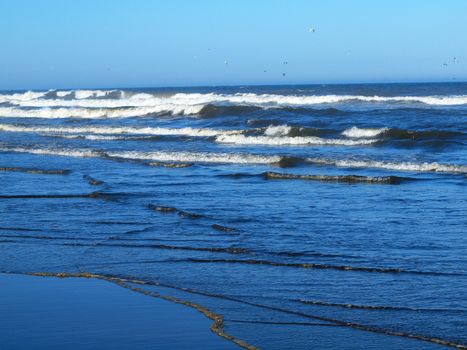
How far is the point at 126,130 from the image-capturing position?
34844 millimetres

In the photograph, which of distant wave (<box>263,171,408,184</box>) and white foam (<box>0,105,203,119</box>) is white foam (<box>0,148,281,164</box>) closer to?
distant wave (<box>263,171,408,184</box>)

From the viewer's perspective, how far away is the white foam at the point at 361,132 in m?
26.9

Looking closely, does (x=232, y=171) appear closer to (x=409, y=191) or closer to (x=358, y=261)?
(x=409, y=191)

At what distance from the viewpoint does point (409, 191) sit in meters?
14.1

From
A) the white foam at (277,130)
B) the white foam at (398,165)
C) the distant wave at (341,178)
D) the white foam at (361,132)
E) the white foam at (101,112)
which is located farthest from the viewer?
the white foam at (101,112)

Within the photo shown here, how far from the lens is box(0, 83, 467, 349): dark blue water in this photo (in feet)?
21.9

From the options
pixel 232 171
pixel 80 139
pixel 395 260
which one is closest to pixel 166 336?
pixel 395 260

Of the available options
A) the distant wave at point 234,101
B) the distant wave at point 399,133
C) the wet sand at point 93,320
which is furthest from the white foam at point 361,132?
the wet sand at point 93,320

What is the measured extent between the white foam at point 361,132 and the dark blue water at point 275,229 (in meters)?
1.37

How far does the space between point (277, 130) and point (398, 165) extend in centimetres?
1141

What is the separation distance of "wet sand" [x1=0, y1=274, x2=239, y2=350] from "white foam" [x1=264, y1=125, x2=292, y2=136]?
70.8ft

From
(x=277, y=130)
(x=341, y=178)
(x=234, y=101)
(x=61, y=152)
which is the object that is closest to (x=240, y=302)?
(x=341, y=178)

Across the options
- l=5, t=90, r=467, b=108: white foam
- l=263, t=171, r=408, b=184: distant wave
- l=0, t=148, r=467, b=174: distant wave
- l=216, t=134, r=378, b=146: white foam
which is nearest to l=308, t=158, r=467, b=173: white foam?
l=0, t=148, r=467, b=174: distant wave

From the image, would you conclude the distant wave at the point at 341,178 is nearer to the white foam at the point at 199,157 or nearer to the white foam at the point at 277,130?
the white foam at the point at 199,157
